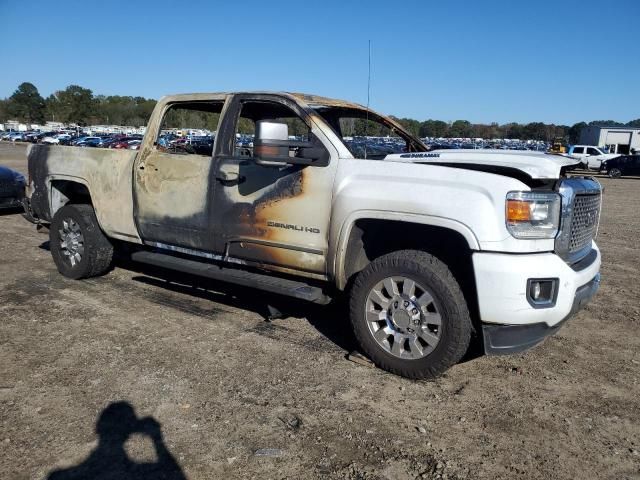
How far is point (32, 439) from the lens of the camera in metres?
2.95

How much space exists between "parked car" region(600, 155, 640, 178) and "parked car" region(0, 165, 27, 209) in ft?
101

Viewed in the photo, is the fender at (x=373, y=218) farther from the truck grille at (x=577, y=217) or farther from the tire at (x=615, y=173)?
the tire at (x=615, y=173)

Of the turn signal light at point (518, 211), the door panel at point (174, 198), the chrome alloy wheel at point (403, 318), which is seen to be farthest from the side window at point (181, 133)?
the turn signal light at point (518, 211)

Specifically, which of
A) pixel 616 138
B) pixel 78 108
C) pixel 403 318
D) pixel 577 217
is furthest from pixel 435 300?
pixel 78 108

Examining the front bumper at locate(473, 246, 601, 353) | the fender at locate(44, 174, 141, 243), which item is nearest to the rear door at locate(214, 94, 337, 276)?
the front bumper at locate(473, 246, 601, 353)

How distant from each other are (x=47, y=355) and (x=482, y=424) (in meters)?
3.14

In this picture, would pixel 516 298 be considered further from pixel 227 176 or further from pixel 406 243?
pixel 227 176

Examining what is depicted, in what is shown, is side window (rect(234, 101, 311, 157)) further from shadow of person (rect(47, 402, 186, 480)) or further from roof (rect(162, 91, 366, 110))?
shadow of person (rect(47, 402, 186, 480))

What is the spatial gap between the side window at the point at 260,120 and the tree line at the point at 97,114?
327 ft

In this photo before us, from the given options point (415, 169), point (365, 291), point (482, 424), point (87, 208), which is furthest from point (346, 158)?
point (87, 208)

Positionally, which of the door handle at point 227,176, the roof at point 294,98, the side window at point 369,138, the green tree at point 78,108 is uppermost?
the green tree at point 78,108

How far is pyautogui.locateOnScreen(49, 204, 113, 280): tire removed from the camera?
5797 mm

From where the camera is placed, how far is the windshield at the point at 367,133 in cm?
454

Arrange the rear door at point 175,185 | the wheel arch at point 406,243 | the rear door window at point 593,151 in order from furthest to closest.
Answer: the rear door window at point 593,151 < the rear door at point 175,185 < the wheel arch at point 406,243
